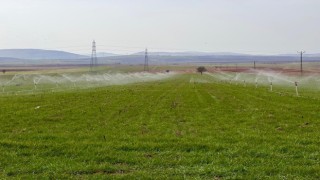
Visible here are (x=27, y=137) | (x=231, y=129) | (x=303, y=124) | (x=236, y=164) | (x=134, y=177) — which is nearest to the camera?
(x=134, y=177)

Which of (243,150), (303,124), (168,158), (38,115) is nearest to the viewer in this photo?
(168,158)

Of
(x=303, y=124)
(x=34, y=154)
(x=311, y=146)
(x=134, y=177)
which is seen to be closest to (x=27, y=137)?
(x=34, y=154)

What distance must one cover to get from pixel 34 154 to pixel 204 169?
6.57 m

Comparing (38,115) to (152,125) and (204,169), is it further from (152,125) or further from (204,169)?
(204,169)

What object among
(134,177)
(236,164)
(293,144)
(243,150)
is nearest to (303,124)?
(293,144)

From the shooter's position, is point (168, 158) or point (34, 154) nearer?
point (168, 158)

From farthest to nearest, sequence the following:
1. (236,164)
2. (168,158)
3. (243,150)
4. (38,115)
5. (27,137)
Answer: (38,115)
(27,137)
(243,150)
(168,158)
(236,164)

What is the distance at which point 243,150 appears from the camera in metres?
14.1

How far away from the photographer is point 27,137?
56.9 ft

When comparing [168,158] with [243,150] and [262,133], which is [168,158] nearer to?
[243,150]

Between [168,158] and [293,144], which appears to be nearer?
[168,158]

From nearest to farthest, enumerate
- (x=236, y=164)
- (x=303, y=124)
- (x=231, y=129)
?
(x=236, y=164) < (x=231, y=129) < (x=303, y=124)

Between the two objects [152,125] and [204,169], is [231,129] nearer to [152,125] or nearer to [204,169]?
[152,125]

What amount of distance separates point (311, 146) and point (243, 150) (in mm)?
2668
